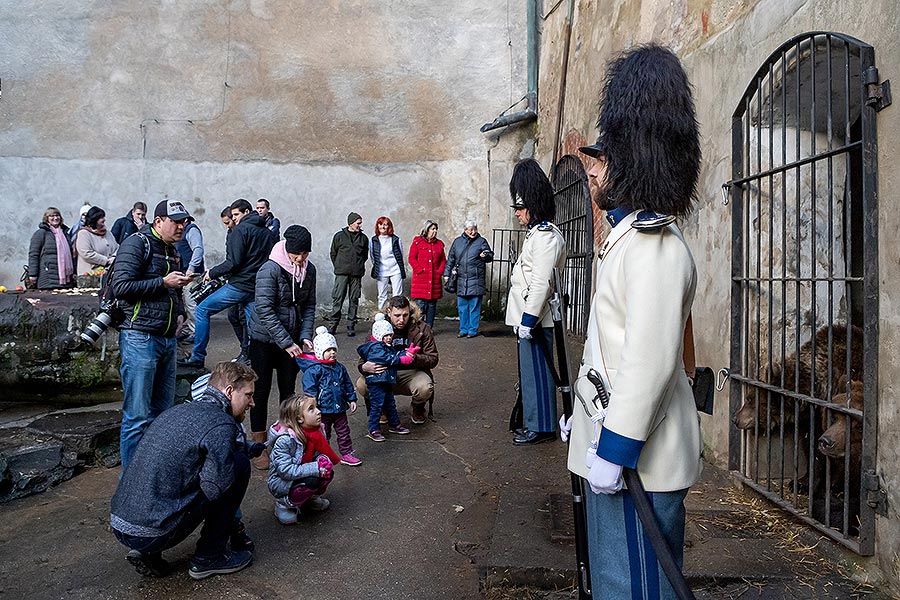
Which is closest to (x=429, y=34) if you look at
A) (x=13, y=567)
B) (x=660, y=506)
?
(x=13, y=567)

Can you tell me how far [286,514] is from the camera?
411 centimetres

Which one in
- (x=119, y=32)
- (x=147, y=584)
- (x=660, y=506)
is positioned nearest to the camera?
(x=660, y=506)

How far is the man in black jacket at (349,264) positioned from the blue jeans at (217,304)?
10.0ft

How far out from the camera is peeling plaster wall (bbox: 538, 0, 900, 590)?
9.93 ft

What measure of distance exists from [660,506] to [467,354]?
7032 millimetres

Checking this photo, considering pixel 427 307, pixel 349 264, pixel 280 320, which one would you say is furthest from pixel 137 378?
pixel 427 307

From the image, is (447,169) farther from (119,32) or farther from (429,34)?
(119,32)

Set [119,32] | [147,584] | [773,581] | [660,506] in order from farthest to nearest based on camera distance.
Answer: [119,32]
[147,584]
[773,581]
[660,506]

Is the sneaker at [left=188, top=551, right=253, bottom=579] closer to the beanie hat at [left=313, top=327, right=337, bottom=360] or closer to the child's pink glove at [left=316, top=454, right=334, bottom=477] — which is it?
the child's pink glove at [left=316, top=454, right=334, bottom=477]

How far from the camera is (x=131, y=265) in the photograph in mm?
4250

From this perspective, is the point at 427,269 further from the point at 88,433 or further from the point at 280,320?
the point at 88,433

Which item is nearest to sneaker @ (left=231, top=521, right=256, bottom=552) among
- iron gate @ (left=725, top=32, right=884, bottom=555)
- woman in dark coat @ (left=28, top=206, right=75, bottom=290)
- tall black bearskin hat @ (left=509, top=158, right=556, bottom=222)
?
iron gate @ (left=725, top=32, right=884, bottom=555)

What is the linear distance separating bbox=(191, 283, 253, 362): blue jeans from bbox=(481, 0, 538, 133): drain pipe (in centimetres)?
637

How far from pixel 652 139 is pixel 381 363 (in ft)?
11.5
